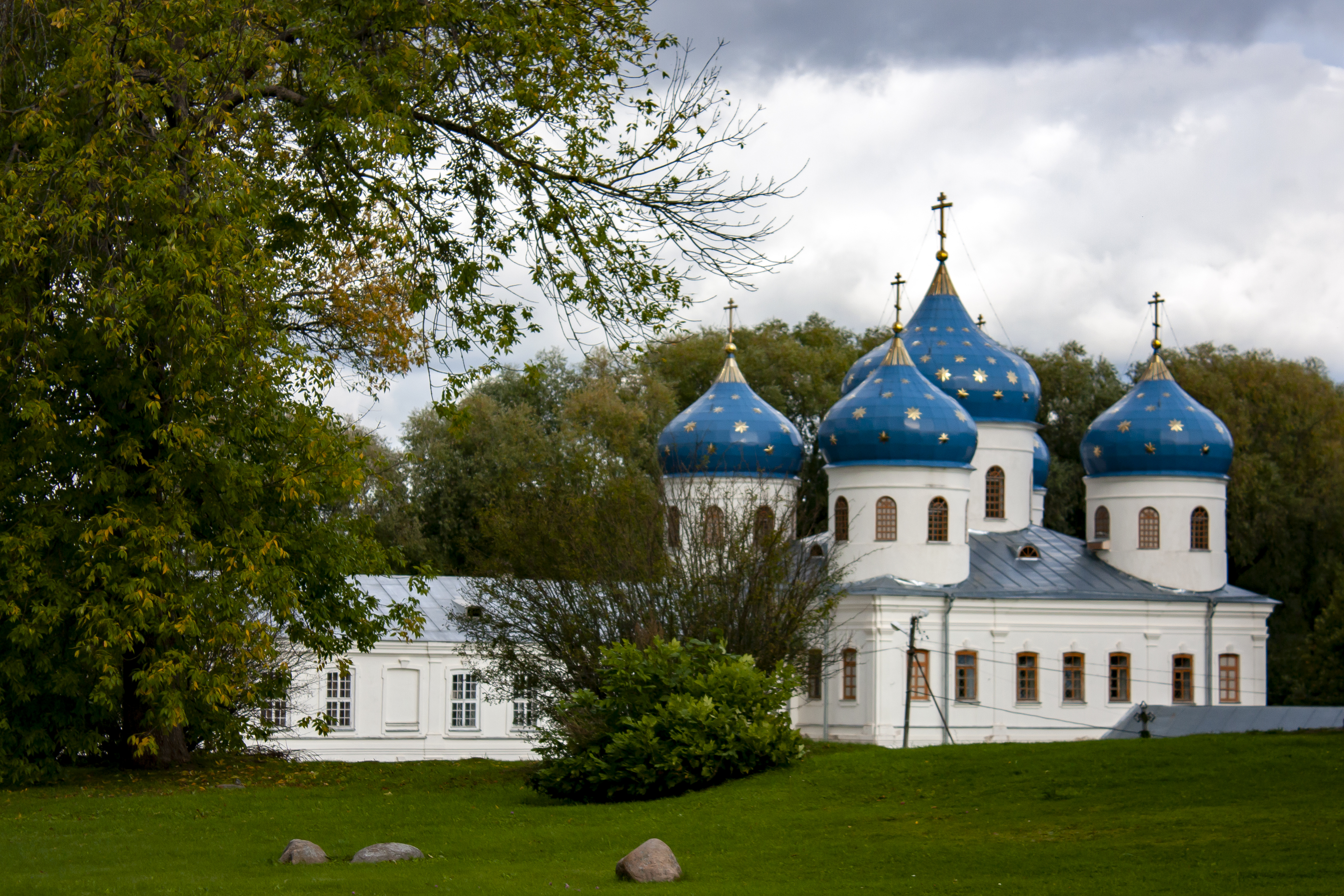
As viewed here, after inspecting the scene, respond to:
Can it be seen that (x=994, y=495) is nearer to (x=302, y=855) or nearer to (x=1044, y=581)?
(x=1044, y=581)

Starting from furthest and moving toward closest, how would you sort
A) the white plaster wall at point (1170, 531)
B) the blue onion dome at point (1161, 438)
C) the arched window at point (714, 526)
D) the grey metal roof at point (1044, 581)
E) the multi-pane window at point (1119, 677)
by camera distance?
the blue onion dome at point (1161, 438) → the white plaster wall at point (1170, 531) → the multi-pane window at point (1119, 677) → the grey metal roof at point (1044, 581) → the arched window at point (714, 526)

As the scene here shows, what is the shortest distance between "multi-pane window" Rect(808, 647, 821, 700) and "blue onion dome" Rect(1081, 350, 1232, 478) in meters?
9.48

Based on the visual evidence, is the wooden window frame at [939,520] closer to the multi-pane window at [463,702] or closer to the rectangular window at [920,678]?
the rectangular window at [920,678]

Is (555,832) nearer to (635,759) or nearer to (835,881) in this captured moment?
(635,759)

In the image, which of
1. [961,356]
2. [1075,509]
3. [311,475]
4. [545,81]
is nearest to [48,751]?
[311,475]

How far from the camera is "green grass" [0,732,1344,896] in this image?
11469mm

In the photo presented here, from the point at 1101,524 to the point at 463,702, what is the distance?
16.0m

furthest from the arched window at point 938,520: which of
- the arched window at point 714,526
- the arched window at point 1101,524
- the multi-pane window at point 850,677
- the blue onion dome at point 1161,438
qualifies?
the arched window at point 714,526

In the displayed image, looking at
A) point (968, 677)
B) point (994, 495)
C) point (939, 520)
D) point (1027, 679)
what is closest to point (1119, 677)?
point (1027, 679)

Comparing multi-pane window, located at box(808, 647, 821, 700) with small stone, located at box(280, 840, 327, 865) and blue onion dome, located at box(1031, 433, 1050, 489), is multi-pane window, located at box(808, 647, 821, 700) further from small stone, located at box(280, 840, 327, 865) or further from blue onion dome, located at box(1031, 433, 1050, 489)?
small stone, located at box(280, 840, 327, 865)

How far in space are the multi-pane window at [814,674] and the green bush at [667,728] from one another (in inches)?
275

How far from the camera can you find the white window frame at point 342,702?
34250mm

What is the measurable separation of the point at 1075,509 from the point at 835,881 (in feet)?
127

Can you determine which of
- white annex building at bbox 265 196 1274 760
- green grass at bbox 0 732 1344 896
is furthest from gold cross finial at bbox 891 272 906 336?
green grass at bbox 0 732 1344 896
